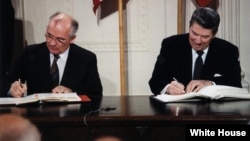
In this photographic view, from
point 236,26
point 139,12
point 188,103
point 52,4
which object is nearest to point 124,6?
point 139,12

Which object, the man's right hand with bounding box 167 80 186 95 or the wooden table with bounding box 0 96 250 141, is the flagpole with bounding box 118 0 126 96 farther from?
the wooden table with bounding box 0 96 250 141

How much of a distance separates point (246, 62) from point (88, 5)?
1.39m

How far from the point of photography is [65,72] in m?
2.42

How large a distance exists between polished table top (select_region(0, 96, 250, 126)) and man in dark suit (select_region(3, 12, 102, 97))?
628mm

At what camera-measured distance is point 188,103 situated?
174 centimetres

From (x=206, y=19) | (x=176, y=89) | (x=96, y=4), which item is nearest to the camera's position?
(x=176, y=89)

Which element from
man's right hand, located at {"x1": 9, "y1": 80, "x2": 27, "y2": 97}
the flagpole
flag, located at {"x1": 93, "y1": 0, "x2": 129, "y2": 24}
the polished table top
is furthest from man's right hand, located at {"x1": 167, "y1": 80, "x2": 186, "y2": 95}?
flag, located at {"x1": 93, "y1": 0, "x2": 129, "y2": 24}

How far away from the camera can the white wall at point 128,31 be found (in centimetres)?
319

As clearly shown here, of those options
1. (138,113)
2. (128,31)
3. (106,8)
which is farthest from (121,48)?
(138,113)

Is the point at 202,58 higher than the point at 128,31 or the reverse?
the reverse

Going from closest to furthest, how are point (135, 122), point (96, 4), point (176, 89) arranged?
point (135, 122) → point (176, 89) → point (96, 4)

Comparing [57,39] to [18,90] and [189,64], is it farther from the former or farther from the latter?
[189,64]

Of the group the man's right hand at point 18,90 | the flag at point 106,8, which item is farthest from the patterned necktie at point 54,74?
the flag at point 106,8

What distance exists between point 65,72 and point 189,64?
2.57 ft
